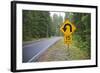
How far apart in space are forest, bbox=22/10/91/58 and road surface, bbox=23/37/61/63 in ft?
0.13

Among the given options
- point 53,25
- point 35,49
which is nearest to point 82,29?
point 53,25

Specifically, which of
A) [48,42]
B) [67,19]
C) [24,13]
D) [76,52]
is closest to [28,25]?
[24,13]

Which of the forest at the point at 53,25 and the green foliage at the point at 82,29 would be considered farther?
the green foliage at the point at 82,29

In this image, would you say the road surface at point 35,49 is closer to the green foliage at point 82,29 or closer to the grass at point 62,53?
the grass at point 62,53

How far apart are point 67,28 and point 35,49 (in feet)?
0.95

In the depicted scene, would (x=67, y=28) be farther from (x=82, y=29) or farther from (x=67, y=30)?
(x=82, y=29)

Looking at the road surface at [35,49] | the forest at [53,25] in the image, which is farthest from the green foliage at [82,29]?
the road surface at [35,49]

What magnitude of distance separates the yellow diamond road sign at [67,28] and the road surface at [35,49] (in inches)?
3.9

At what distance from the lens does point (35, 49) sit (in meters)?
1.52

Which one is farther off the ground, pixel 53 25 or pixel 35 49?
pixel 53 25

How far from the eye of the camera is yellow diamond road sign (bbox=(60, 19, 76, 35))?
1.60 m

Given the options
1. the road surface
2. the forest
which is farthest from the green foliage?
the road surface

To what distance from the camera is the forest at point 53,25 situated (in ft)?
4.94

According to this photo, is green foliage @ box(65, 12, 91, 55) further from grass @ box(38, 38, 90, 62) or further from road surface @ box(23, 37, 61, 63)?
road surface @ box(23, 37, 61, 63)
